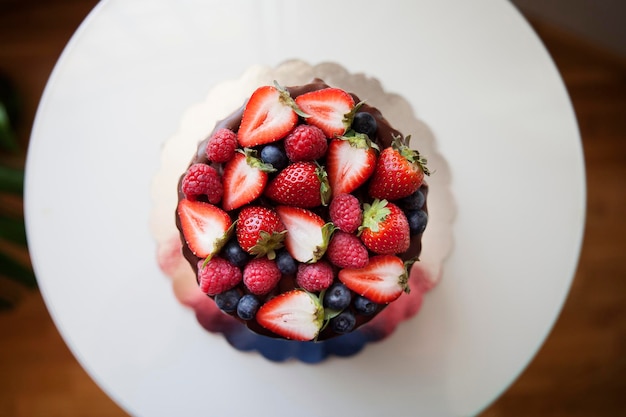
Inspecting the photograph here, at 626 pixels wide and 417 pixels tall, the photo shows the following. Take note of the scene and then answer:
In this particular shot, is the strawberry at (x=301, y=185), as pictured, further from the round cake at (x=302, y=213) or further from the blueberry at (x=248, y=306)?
the blueberry at (x=248, y=306)

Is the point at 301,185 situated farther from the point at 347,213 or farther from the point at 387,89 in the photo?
the point at 387,89

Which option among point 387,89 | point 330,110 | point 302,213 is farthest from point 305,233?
point 387,89

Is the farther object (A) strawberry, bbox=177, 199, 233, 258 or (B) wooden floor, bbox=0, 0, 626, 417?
(B) wooden floor, bbox=0, 0, 626, 417

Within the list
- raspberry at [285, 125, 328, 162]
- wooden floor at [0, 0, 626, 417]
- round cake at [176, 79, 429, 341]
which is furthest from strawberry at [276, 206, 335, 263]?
wooden floor at [0, 0, 626, 417]

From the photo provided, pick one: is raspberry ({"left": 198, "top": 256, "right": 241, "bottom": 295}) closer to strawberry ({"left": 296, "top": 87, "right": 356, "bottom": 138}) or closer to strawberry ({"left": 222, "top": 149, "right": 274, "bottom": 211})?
strawberry ({"left": 222, "top": 149, "right": 274, "bottom": 211})

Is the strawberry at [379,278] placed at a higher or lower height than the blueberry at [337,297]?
higher
